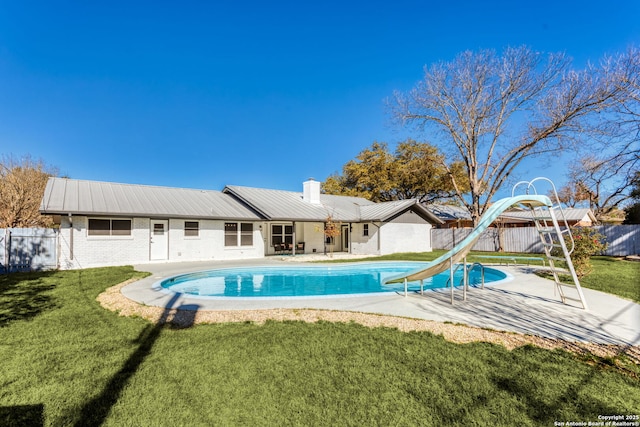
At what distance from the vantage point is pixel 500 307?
6539mm

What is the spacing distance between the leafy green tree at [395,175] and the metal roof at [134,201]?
61.2 ft

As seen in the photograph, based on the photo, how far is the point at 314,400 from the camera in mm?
3027

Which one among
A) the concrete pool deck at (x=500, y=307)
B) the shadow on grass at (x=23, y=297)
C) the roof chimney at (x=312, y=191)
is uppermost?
the roof chimney at (x=312, y=191)

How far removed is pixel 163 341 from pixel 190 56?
23671mm

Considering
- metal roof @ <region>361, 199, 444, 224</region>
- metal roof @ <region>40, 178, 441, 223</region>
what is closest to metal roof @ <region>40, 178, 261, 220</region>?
metal roof @ <region>40, 178, 441, 223</region>

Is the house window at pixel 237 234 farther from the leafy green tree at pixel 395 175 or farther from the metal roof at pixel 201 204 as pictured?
the leafy green tree at pixel 395 175

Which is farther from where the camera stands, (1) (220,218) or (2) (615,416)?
(1) (220,218)

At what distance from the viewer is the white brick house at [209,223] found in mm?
13578

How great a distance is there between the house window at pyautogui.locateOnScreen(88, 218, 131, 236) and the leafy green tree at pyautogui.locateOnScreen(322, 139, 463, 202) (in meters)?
23.9

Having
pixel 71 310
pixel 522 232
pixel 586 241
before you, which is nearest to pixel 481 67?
pixel 522 232

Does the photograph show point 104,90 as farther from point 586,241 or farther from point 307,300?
point 586,241

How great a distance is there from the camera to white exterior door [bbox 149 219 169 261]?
15164 mm

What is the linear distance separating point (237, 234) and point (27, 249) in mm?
8876

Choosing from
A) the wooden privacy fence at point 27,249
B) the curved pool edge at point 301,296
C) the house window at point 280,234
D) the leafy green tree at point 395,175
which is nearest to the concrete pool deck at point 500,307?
the curved pool edge at point 301,296
